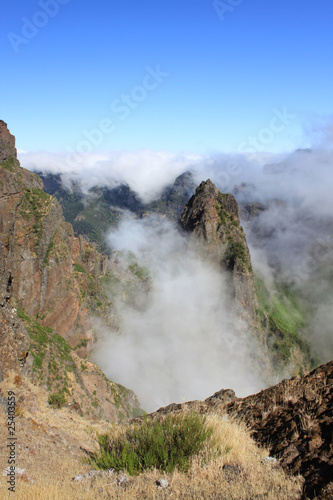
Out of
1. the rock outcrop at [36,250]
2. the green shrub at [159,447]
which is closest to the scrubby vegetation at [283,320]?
the rock outcrop at [36,250]

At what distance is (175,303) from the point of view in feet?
430

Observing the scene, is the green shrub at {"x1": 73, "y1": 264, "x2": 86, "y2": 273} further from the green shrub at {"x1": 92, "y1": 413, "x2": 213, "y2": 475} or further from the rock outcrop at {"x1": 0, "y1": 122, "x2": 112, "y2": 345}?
the green shrub at {"x1": 92, "y1": 413, "x2": 213, "y2": 475}

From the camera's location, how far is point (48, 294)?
6025 cm

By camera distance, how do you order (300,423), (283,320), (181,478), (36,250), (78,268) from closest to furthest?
(181,478) → (300,423) → (36,250) → (78,268) → (283,320)

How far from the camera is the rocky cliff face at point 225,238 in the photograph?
118875mm

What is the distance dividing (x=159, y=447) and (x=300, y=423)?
367cm

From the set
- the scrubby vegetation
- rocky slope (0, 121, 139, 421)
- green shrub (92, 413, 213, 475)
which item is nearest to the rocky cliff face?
the scrubby vegetation

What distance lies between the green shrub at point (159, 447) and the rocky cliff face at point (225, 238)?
114m

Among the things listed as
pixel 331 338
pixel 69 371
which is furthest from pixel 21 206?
pixel 331 338

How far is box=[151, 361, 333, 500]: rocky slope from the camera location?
20.3ft

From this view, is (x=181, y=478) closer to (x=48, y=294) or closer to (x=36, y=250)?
(x=36, y=250)

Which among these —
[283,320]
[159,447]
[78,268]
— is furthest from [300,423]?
[283,320]

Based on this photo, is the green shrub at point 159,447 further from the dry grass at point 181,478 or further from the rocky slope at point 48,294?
the rocky slope at point 48,294

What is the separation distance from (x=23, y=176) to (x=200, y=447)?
61561 mm
